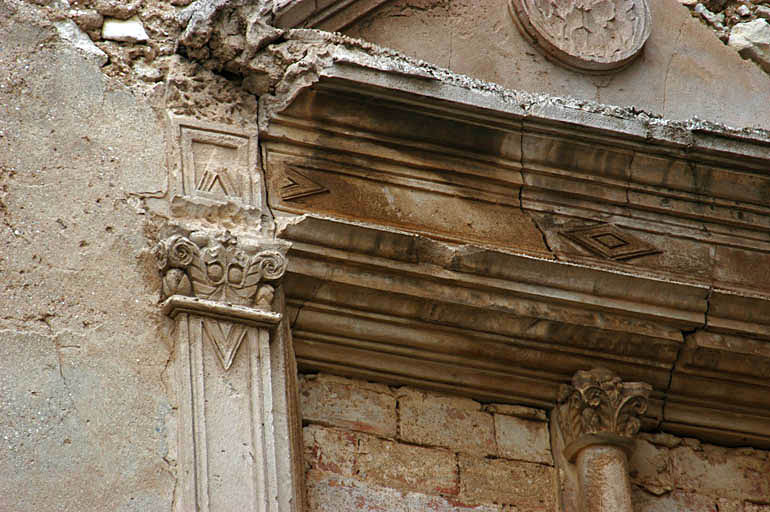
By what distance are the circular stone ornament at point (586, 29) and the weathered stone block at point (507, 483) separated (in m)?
1.80

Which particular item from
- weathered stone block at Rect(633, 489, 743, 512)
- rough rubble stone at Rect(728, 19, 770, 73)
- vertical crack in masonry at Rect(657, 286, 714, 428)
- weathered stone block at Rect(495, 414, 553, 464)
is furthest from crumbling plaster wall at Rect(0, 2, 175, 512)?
rough rubble stone at Rect(728, 19, 770, 73)

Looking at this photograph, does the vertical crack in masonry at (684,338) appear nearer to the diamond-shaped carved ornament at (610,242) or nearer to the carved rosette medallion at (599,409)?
the carved rosette medallion at (599,409)

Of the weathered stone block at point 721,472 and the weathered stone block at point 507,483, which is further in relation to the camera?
the weathered stone block at point 721,472

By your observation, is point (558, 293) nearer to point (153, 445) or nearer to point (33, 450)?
point (153, 445)

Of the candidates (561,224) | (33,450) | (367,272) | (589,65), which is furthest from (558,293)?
(33,450)

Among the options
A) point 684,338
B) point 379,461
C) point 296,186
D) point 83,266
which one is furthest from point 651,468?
point 83,266

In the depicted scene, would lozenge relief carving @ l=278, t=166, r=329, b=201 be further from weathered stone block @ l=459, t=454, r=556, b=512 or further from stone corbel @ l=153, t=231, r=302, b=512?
weathered stone block @ l=459, t=454, r=556, b=512

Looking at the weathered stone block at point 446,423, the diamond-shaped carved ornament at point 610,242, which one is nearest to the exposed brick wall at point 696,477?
the weathered stone block at point 446,423

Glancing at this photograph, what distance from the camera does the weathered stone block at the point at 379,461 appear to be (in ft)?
18.0

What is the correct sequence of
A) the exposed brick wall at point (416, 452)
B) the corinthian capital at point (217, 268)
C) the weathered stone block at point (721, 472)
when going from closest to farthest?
1. the corinthian capital at point (217, 268)
2. the exposed brick wall at point (416, 452)
3. the weathered stone block at point (721, 472)

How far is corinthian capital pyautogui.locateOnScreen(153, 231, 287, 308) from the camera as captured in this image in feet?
17.3

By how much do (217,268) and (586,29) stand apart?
218cm

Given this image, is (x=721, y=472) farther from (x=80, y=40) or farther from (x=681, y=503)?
(x=80, y=40)

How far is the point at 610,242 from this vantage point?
609 cm
